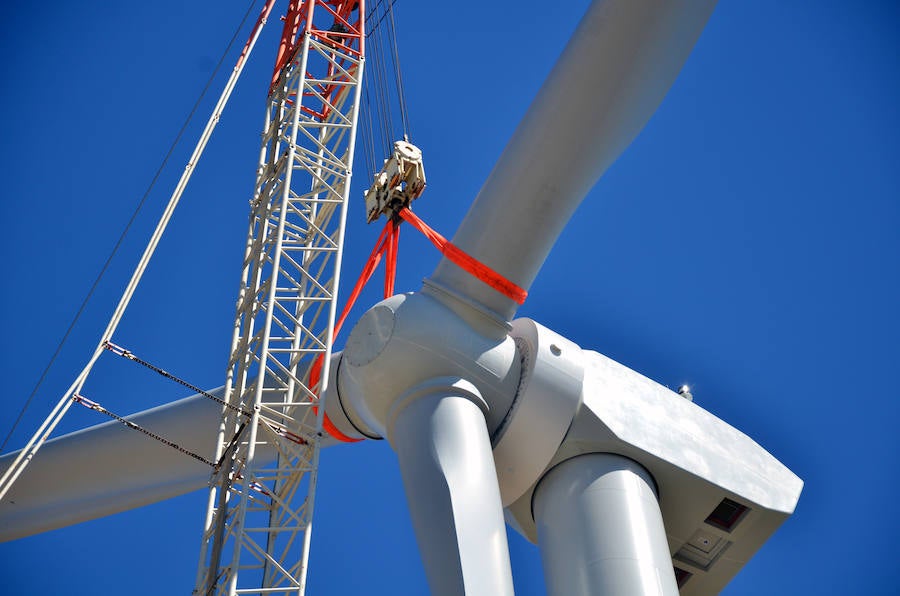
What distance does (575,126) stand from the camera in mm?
11352

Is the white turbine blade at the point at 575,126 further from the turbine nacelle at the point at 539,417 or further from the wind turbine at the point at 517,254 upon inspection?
the turbine nacelle at the point at 539,417

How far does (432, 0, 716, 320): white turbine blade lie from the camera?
36.8 feet

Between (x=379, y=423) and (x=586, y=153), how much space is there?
139 inches

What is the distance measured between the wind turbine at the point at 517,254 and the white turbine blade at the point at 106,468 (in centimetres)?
378

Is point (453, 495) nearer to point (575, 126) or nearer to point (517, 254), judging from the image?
point (517, 254)

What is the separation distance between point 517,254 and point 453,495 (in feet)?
8.85

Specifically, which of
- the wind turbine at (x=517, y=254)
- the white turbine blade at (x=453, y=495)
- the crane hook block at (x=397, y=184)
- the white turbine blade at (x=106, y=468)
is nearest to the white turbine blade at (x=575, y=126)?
the wind turbine at (x=517, y=254)

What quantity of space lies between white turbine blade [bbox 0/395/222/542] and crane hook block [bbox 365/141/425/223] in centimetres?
355

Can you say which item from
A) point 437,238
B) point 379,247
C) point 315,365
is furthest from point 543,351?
point 315,365

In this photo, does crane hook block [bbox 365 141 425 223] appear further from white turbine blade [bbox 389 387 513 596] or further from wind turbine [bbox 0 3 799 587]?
white turbine blade [bbox 389 387 513 596]

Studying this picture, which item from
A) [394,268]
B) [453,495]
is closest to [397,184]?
[394,268]

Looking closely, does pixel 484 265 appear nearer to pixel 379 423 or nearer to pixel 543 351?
pixel 543 351

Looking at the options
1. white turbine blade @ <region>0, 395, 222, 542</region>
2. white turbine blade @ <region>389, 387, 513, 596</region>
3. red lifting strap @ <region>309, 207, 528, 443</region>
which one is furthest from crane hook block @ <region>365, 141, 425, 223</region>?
white turbine blade @ <region>389, 387, 513, 596</region>

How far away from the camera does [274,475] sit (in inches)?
595
